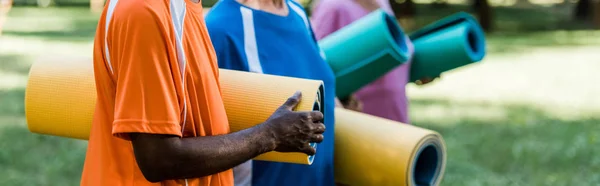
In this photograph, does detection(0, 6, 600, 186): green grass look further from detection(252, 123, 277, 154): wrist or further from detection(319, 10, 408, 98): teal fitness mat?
detection(319, 10, 408, 98): teal fitness mat

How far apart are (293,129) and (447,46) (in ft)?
6.70

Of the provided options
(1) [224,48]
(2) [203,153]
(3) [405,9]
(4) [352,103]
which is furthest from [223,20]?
(3) [405,9]

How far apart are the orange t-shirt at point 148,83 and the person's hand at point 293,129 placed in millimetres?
112

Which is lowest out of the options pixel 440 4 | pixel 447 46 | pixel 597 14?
pixel 440 4

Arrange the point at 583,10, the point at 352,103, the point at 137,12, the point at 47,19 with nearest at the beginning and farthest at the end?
the point at 137,12 < the point at 352,103 < the point at 47,19 < the point at 583,10

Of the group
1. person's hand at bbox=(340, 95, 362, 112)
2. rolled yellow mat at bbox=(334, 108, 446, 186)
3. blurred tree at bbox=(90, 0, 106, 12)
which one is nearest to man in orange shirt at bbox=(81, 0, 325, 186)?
rolled yellow mat at bbox=(334, 108, 446, 186)

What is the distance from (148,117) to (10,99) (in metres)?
9.12

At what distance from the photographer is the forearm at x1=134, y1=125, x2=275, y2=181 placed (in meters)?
1.83

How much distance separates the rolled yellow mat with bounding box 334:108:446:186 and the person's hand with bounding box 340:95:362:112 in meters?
0.62

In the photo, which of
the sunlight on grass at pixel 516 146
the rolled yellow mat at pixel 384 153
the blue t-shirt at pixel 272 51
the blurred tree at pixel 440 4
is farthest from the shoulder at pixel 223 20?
the blurred tree at pixel 440 4

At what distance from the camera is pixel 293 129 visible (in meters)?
2.05

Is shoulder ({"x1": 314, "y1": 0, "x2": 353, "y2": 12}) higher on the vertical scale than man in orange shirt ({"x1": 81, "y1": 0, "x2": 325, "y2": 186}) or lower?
lower

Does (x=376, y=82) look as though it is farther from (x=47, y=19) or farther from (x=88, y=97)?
(x=47, y=19)

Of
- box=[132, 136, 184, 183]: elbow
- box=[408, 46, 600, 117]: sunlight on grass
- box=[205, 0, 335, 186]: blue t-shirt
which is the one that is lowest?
box=[408, 46, 600, 117]: sunlight on grass
